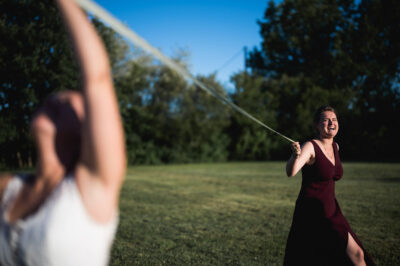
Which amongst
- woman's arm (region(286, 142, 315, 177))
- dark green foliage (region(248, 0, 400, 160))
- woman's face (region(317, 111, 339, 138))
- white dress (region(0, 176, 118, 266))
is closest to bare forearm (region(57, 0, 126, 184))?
white dress (region(0, 176, 118, 266))

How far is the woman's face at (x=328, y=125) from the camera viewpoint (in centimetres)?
334

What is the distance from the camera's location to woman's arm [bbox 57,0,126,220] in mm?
986

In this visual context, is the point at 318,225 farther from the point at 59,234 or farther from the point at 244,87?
the point at 244,87

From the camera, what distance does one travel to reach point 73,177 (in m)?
1.01

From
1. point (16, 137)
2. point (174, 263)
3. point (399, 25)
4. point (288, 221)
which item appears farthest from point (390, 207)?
point (399, 25)

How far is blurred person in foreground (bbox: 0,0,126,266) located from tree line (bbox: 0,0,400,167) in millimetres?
24557

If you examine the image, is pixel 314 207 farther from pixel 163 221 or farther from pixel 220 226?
pixel 163 221

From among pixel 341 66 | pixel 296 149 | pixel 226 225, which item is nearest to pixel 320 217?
pixel 296 149

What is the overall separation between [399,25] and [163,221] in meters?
45.7

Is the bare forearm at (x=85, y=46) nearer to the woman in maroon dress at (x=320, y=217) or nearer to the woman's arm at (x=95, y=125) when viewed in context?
the woman's arm at (x=95, y=125)

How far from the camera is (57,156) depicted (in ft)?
3.44

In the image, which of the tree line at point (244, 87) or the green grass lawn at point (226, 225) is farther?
the tree line at point (244, 87)

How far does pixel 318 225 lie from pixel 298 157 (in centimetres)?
81

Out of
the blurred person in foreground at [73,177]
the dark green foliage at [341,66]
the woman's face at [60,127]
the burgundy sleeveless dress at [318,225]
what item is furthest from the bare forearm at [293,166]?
the dark green foliage at [341,66]
